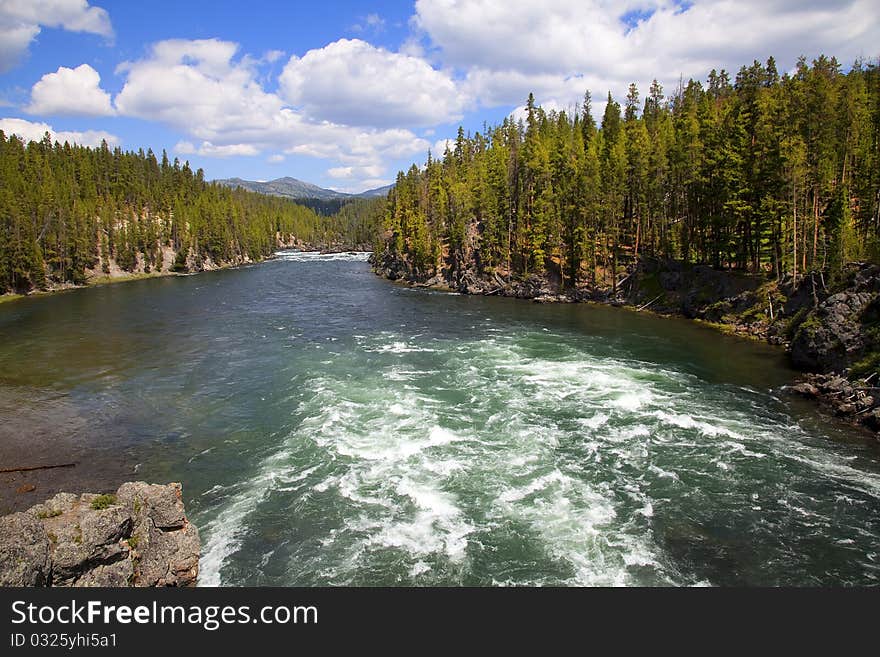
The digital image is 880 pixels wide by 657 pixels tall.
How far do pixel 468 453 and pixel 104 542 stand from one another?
15313 mm

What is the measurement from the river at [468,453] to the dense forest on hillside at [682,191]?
1537 centimetres

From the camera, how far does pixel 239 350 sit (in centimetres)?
4659

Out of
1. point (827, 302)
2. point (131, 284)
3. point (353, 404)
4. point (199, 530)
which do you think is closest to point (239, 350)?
point (353, 404)

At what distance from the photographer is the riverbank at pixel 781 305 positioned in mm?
31750

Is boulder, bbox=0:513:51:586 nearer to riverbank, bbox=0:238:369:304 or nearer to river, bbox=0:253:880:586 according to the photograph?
river, bbox=0:253:880:586

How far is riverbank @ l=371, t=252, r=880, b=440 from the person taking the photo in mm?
31750

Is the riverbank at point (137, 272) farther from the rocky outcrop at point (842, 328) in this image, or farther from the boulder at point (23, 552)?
the rocky outcrop at point (842, 328)

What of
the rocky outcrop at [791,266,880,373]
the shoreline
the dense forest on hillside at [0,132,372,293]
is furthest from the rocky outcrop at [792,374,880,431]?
the dense forest on hillside at [0,132,372,293]

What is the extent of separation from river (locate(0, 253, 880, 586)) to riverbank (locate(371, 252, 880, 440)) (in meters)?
2.60

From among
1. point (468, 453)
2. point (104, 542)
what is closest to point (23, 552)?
point (104, 542)

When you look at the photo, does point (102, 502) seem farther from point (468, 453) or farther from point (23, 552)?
point (468, 453)

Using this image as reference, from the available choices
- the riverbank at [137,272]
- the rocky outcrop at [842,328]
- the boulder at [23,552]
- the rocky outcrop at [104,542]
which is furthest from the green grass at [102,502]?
the riverbank at [137,272]

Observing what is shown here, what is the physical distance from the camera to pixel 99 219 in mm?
135875

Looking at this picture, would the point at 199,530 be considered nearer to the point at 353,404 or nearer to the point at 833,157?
the point at 353,404
